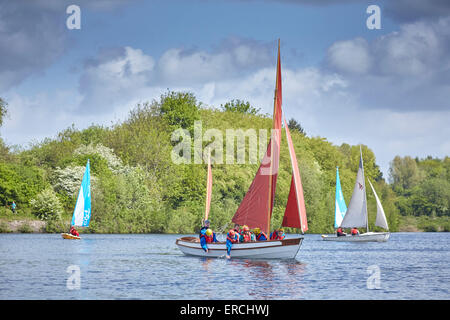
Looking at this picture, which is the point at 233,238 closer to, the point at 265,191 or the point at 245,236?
the point at 245,236

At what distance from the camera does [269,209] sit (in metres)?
43.3

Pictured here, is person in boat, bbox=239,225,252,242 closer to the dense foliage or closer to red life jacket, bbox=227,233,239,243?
red life jacket, bbox=227,233,239,243

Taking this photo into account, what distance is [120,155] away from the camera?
284 ft

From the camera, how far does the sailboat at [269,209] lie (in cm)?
4112

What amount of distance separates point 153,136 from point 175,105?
7.85 m

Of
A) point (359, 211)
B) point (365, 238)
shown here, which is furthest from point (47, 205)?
point (365, 238)

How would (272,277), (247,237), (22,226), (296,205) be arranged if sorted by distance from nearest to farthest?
(272,277) < (296,205) < (247,237) < (22,226)

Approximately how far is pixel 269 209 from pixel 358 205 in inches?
1258

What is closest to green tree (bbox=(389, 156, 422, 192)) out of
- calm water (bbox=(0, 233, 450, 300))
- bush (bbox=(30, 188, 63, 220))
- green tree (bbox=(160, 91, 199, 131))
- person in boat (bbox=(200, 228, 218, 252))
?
green tree (bbox=(160, 91, 199, 131))

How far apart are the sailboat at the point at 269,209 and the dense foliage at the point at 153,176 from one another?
24.4 meters

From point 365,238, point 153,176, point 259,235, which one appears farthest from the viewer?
point 153,176

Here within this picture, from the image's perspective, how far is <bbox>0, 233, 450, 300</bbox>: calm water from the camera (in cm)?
2873

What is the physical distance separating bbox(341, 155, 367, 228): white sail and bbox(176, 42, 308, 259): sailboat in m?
31.1
